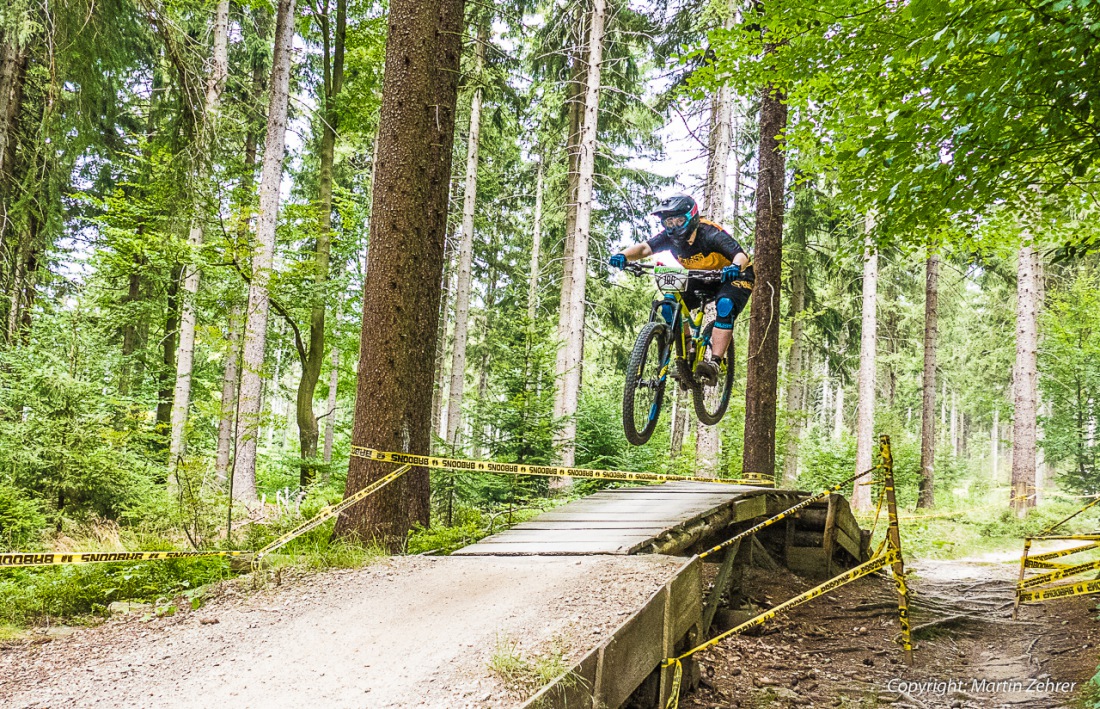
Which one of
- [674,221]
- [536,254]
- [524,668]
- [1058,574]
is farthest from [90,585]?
[536,254]

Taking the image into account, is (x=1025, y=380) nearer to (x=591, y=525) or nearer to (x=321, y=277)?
(x=591, y=525)

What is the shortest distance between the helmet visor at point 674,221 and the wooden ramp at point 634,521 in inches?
118

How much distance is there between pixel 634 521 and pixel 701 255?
3.16 m

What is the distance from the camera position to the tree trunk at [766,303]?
30.0ft

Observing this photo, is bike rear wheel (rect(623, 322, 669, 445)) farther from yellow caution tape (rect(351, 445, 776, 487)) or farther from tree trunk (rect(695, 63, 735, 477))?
tree trunk (rect(695, 63, 735, 477))

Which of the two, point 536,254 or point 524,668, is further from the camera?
point 536,254

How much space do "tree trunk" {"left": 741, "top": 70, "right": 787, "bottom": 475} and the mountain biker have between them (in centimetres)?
156

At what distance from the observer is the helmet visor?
7.27 metres

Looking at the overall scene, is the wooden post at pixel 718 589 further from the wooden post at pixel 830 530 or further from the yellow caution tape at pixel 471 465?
the wooden post at pixel 830 530

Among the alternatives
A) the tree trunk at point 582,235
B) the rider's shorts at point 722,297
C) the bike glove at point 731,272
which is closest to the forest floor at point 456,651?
the rider's shorts at point 722,297

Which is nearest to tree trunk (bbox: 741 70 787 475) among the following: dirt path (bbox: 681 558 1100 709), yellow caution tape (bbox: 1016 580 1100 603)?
dirt path (bbox: 681 558 1100 709)

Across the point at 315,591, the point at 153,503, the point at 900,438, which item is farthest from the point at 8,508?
the point at 900,438

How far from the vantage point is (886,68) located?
6.08 meters

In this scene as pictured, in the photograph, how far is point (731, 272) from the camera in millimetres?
7156
